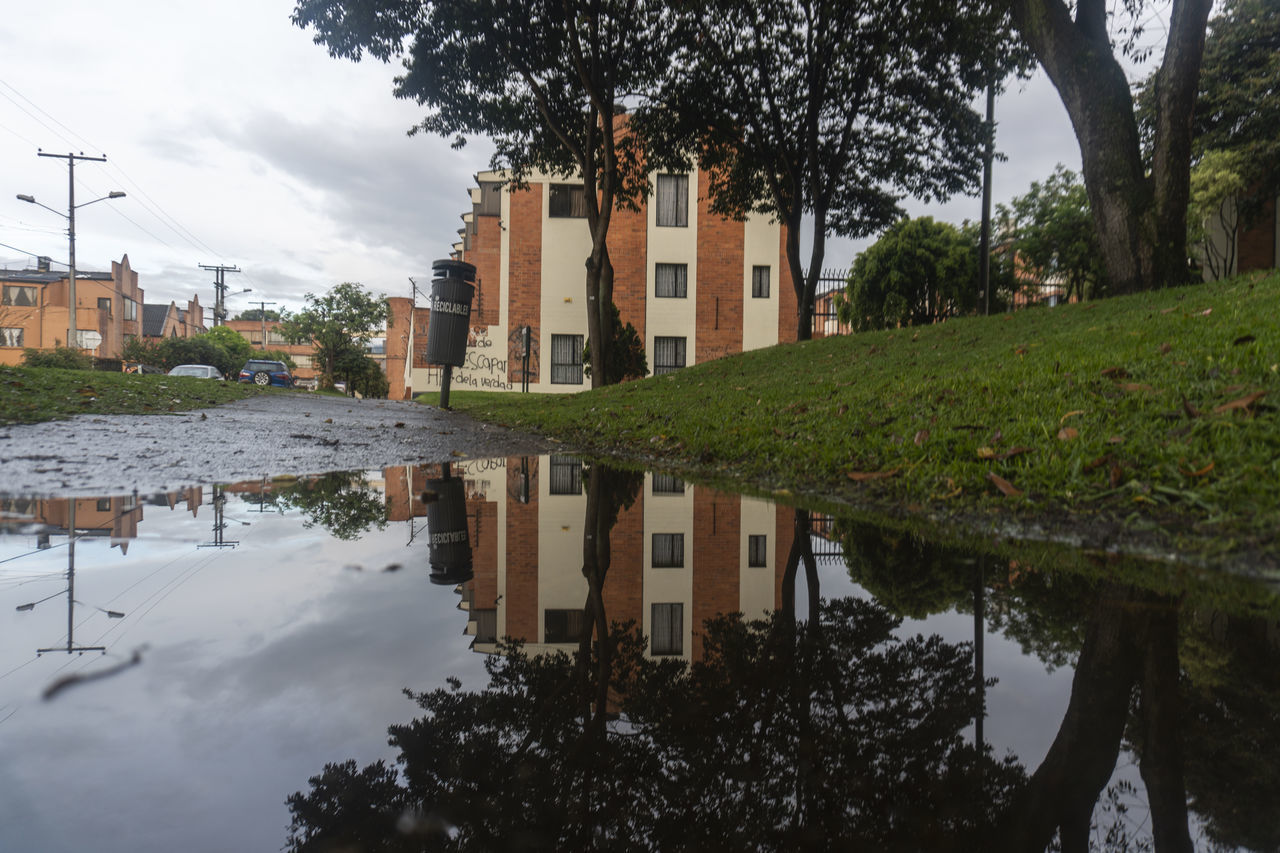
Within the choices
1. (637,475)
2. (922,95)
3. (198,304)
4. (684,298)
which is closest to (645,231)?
(684,298)

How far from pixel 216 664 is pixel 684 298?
26.5 metres

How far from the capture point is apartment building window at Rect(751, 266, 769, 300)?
89.3 feet

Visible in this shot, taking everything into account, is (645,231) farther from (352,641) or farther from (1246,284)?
(352,641)

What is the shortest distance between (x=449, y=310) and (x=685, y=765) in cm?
1077

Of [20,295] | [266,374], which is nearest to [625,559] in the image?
[266,374]

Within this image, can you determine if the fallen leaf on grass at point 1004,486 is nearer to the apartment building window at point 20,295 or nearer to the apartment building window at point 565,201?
the apartment building window at point 565,201

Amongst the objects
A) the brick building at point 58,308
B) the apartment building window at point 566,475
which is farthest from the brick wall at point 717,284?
the brick building at point 58,308

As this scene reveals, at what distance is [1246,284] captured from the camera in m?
7.59

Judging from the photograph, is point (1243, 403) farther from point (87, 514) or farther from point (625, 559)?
point (87, 514)

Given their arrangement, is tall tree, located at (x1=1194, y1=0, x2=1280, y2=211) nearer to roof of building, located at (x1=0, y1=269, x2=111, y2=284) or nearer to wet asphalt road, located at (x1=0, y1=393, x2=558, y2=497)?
wet asphalt road, located at (x1=0, y1=393, x2=558, y2=497)

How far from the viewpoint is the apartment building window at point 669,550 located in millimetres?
2558

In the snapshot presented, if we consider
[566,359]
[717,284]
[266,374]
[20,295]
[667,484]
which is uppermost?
[20,295]

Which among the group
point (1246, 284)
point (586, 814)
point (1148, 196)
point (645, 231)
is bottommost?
point (586, 814)

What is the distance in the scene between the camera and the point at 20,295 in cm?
5491
